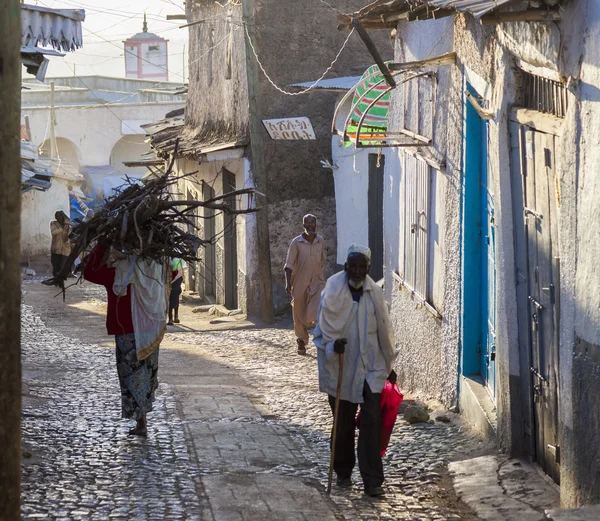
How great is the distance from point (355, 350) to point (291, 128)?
853 centimetres

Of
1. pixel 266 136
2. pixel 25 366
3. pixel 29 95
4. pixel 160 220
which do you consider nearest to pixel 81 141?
pixel 29 95

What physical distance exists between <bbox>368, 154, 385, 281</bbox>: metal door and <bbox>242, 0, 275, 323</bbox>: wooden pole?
64.2 inches

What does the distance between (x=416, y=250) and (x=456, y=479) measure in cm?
361

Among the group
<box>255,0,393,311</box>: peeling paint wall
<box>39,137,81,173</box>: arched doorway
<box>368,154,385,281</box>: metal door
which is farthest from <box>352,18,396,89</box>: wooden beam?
<box>39,137,81,173</box>: arched doorway

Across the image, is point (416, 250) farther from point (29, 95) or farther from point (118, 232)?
point (29, 95)

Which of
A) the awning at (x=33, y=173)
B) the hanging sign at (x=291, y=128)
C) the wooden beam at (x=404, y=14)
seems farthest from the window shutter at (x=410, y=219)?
the awning at (x=33, y=173)

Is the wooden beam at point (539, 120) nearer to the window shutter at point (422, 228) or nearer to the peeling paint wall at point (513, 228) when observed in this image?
the peeling paint wall at point (513, 228)

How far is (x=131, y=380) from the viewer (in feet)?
25.9

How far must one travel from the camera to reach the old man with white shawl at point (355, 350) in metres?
6.54

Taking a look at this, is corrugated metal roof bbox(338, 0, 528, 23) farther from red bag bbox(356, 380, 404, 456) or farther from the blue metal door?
red bag bbox(356, 380, 404, 456)

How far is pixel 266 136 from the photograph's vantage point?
16.7m

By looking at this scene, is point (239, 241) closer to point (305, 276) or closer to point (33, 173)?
point (33, 173)

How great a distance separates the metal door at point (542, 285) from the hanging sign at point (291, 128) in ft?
27.1

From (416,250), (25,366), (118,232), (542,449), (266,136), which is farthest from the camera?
(266,136)
